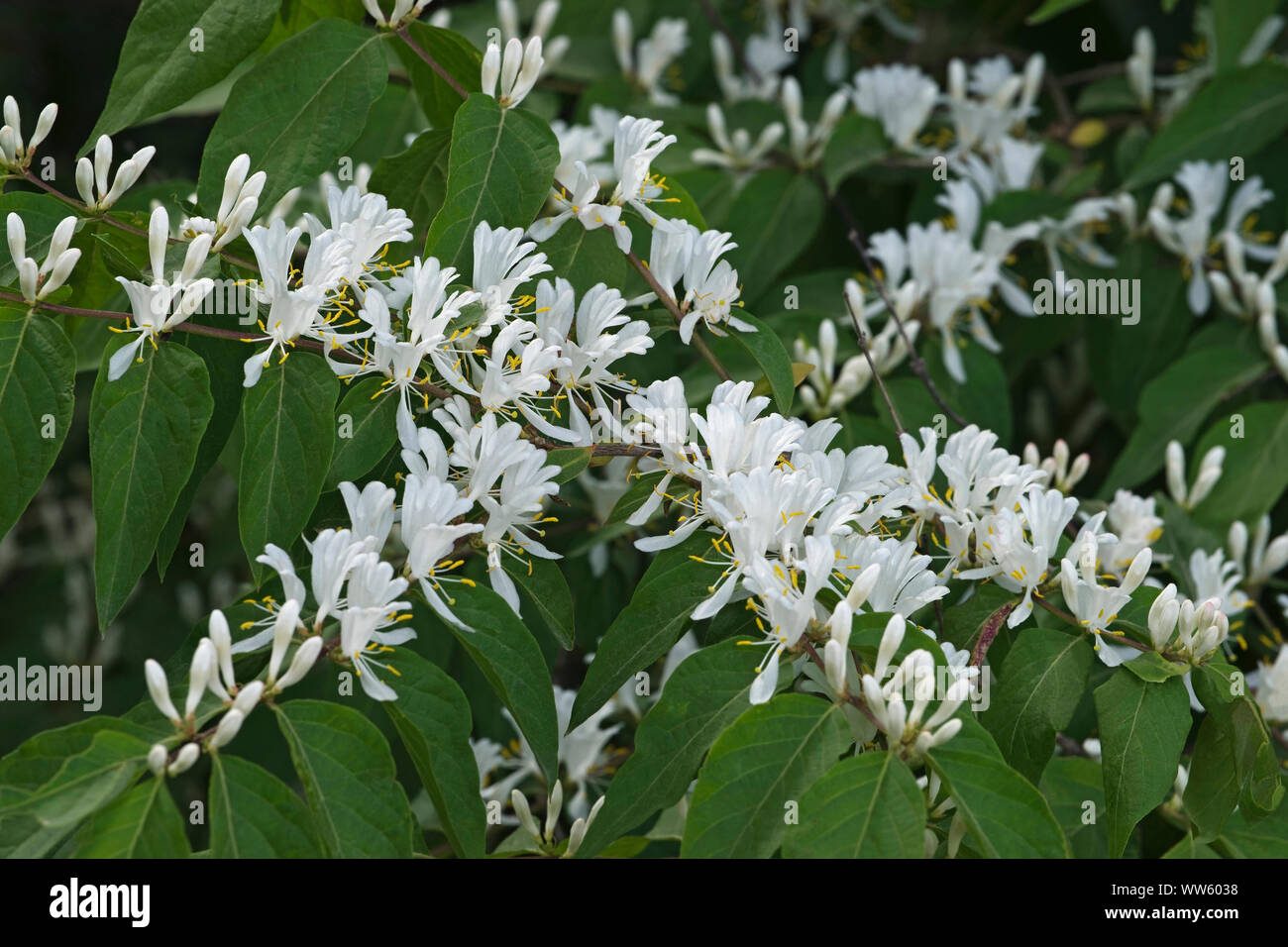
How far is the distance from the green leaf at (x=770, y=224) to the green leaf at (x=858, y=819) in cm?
153

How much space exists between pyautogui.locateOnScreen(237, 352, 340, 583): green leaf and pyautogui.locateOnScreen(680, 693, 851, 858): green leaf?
535 mm

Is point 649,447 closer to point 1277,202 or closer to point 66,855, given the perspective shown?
point 66,855

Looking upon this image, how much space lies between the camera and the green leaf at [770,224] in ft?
8.56

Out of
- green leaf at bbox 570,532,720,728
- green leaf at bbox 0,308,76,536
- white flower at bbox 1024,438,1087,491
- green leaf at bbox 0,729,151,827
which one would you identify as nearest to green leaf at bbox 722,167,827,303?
white flower at bbox 1024,438,1087,491

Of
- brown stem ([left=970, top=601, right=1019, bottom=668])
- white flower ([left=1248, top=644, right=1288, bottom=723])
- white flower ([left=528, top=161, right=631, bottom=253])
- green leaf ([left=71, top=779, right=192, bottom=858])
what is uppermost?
white flower ([left=528, top=161, right=631, bottom=253])

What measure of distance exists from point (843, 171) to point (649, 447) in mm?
1296

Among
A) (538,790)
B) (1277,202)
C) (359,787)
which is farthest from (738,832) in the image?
(1277,202)

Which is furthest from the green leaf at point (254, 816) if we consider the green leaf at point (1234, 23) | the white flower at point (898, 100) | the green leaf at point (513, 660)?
the green leaf at point (1234, 23)

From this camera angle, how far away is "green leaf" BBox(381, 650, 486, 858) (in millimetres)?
1286

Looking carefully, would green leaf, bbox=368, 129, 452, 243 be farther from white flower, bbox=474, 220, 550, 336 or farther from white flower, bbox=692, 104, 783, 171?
white flower, bbox=692, 104, 783, 171

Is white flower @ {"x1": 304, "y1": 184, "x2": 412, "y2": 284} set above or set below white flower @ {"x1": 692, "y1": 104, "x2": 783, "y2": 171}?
below

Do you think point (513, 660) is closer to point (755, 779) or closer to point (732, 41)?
point (755, 779)

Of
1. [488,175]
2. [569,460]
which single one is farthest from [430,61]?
[569,460]
